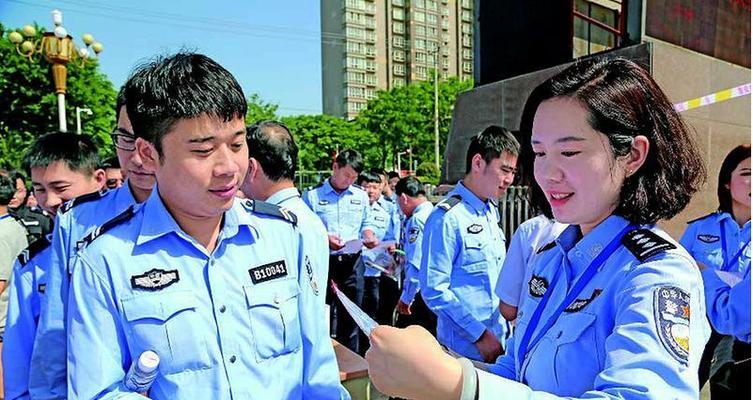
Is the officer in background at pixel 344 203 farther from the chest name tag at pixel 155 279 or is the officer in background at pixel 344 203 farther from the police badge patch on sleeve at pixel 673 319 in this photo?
the police badge patch on sleeve at pixel 673 319

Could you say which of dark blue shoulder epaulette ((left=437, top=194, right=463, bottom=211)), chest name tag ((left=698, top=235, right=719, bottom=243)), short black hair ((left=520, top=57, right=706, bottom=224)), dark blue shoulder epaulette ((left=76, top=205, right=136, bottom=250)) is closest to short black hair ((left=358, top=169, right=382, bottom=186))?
dark blue shoulder epaulette ((left=437, top=194, right=463, bottom=211))

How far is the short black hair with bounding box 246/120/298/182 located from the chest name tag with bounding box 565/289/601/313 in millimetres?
1881

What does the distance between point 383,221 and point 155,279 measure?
18.9ft

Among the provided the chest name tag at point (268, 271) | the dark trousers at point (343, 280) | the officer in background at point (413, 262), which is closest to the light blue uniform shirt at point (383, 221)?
the dark trousers at point (343, 280)

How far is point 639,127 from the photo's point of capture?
3.88 ft

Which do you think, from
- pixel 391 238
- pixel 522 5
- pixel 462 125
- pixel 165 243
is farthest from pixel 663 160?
pixel 522 5

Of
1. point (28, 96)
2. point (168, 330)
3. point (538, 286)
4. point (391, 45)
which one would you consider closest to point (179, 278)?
point (168, 330)

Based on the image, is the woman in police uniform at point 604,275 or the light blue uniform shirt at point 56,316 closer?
the woman in police uniform at point 604,275

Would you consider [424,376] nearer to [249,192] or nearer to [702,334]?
[702,334]

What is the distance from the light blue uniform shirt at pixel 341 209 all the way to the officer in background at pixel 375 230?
30 centimetres

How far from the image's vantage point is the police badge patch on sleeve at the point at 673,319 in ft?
3.25

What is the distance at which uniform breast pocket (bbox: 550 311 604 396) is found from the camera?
1095mm

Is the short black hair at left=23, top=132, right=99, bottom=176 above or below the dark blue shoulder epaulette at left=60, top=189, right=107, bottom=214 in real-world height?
above

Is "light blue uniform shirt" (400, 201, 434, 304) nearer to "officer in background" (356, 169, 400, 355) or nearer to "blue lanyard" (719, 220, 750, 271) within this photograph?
"officer in background" (356, 169, 400, 355)
